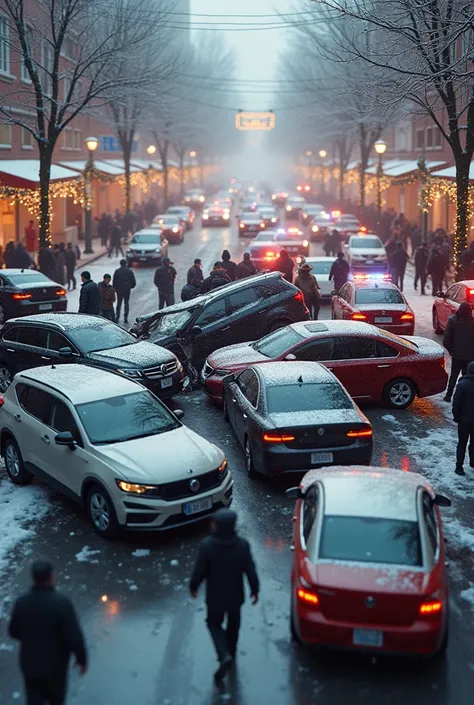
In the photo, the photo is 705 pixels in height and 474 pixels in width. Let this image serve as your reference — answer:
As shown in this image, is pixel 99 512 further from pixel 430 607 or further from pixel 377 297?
pixel 377 297

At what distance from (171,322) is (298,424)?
7.74 meters

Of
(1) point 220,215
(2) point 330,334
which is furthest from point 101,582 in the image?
(1) point 220,215

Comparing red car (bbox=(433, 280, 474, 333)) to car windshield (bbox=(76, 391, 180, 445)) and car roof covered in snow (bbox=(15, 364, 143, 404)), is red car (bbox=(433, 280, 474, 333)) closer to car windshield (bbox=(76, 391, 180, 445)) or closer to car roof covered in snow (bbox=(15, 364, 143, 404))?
car roof covered in snow (bbox=(15, 364, 143, 404))

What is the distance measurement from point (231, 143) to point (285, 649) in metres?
148

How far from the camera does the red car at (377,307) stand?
1978cm

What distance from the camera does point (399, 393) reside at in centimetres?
1543

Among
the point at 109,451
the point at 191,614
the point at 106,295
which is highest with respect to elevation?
the point at 106,295

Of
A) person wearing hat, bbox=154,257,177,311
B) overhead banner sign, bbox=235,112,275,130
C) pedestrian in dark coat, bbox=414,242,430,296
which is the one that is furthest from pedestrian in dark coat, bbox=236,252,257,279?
overhead banner sign, bbox=235,112,275,130

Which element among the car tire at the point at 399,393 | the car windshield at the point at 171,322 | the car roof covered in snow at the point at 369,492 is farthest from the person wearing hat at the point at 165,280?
the car roof covered in snow at the point at 369,492

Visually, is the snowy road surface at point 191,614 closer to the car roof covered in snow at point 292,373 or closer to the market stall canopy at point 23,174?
the car roof covered in snow at point 292,373

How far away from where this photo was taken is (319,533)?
776 centimetres

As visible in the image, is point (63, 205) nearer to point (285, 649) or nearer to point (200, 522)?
point (200, 522)

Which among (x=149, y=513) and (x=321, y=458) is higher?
(x=321, y=458)

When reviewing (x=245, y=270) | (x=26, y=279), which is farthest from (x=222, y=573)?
→ (x=26, y=279)
